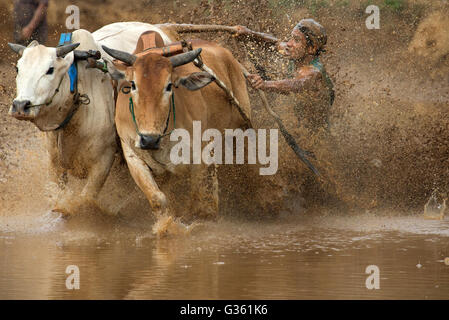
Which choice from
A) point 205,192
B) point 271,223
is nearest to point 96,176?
point 205,192

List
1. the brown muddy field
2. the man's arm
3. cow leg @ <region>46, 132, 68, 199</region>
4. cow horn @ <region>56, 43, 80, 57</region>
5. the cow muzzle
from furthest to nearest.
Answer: the man's arm
cow leg @ <region>46, 132, 68, 199</region>
cow horn @ <region>56, 43, 80, 57</region>
the cow muzzle
the brown muddy field

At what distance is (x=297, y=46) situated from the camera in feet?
26.7

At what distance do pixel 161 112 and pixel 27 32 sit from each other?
19.6 ft

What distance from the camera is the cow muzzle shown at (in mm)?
6180

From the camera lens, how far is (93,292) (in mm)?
4859

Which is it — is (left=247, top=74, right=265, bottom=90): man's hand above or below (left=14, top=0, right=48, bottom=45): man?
below

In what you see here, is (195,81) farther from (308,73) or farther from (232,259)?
(308,73)

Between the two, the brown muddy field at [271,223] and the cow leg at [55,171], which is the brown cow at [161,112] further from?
the cow leg at [55,171]

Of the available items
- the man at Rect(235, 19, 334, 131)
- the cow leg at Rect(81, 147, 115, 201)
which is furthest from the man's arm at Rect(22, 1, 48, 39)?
the cow leg at Rect(81, 147, 115, 201)

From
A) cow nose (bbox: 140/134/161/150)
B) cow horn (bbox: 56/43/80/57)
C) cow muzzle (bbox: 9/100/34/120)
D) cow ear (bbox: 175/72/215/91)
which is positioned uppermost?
cow horn (bbox: 56/43/80/57)

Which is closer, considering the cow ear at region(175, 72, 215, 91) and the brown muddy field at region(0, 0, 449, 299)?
the brown muddy field at region(0, 0, 449, 299)

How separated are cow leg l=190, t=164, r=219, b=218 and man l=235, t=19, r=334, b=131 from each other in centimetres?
136

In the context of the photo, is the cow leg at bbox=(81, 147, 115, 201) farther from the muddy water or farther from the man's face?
the man's face

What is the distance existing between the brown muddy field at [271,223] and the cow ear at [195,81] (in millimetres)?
1044
